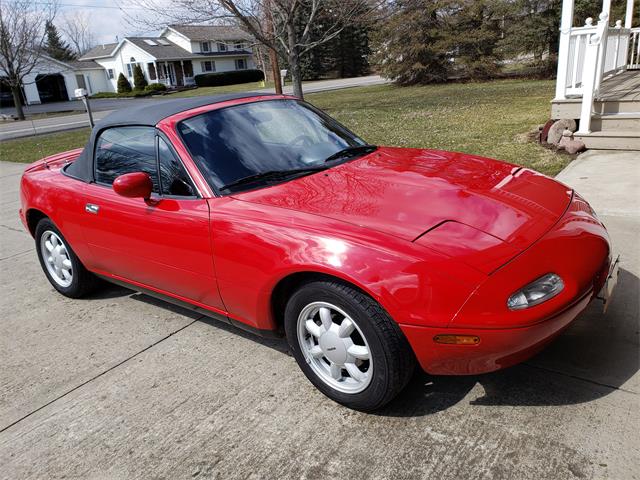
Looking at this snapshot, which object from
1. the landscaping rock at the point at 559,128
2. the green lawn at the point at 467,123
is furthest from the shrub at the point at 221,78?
the landscaping rock at the point at 559,128

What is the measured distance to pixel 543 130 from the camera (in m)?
8.59

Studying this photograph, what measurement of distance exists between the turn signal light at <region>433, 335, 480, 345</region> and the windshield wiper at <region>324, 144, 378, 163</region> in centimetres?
160

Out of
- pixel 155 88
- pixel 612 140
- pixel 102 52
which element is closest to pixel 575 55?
pixel 612 140

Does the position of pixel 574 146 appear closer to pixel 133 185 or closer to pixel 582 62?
pixel 582 62

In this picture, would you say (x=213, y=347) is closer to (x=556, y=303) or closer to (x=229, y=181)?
(x=229, y=181)

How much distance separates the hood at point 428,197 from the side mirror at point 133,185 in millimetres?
600

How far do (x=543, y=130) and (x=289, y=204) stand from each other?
23.2ft

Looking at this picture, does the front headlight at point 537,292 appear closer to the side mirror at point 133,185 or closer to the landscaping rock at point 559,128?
the side mirror at point 133,185

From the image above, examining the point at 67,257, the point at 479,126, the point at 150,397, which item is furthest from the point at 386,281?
the point at 479,126

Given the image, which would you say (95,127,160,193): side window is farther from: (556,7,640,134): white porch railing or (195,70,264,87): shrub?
(195,70,264,87): shrub

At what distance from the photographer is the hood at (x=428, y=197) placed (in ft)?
8.27

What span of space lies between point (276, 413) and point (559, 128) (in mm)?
7174

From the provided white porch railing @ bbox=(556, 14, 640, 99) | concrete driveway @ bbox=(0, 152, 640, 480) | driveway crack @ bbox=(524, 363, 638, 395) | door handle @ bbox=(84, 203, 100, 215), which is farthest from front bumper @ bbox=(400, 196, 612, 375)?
white porch railing @ bbox=(556, 14, 640, 99)

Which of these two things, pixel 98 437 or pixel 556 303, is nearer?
pixel 556 303
